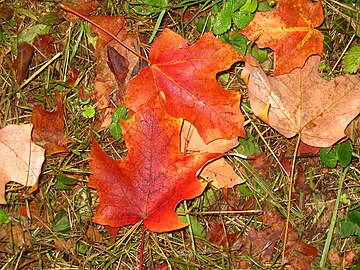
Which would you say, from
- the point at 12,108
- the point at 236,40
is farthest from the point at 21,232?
the point at 236,40

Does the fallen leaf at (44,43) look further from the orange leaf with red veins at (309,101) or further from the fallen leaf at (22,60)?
the orange leaf with red veins at (309,101)

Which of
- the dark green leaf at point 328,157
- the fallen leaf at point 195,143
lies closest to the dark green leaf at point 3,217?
the fallen leaf at point 195,143

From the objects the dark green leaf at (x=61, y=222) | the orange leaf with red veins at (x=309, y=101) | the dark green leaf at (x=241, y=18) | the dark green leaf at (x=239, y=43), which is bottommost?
the dark green leaf at (x=61, y=222)

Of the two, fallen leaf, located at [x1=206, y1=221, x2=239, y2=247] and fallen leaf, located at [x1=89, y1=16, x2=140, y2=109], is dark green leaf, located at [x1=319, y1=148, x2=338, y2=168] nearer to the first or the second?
fallen leaf, located at [x1=206, y1=221, x2=239, y2=247]

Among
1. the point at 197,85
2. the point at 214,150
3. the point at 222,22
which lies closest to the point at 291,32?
the point at 222,22

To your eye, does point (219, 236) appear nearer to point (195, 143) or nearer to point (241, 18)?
point (195, 143)

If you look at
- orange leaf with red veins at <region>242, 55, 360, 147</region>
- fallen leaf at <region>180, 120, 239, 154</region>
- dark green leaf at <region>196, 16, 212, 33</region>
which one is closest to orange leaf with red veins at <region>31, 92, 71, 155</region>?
fallen leaf at <region>180, 120, 239, 154</region>
